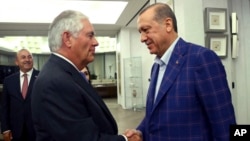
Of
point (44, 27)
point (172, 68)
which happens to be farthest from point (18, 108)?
point (44, 27)

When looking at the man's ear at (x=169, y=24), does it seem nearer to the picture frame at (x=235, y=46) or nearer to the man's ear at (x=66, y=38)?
the man's ear at (x=66, y=38)

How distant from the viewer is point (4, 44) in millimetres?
11586

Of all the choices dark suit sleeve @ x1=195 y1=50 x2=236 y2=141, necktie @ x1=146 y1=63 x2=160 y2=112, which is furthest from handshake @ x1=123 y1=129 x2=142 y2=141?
dark suit sleeve @ x1=195 y1=50 x2=236 y2=141

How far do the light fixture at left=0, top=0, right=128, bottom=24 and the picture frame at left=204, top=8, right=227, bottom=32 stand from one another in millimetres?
2773

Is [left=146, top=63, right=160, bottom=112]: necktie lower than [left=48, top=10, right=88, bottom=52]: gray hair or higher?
lower

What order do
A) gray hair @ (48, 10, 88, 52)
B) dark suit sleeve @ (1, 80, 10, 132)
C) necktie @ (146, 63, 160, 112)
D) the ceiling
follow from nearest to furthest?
gray hair @ (48, 10, 88, 52) → necktie @ (146, 63, 160, 112) → dark suit sleeve @ (1, 80, 10, 132) → the ceiling

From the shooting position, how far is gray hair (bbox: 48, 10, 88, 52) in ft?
4.06

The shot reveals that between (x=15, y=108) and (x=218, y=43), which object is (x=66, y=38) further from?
(x=218, y=43)

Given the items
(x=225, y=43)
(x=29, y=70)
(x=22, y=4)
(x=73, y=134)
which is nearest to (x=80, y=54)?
(x=73, y=134)

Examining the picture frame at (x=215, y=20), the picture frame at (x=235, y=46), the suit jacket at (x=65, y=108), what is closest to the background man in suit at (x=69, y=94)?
the suit jacket at (x=65, y=108)

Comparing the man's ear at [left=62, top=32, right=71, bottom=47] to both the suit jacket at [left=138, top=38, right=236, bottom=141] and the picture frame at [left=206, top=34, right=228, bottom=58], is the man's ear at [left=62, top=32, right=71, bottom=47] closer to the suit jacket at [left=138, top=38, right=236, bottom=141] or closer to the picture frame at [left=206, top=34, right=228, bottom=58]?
the suit jacket at [left=138, top=38, right=236, bottom=141]

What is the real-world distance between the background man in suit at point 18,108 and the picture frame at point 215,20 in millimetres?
2415

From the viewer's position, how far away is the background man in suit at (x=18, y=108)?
2.78 m

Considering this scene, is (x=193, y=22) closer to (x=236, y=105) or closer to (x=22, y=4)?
(x=236, y=105)
